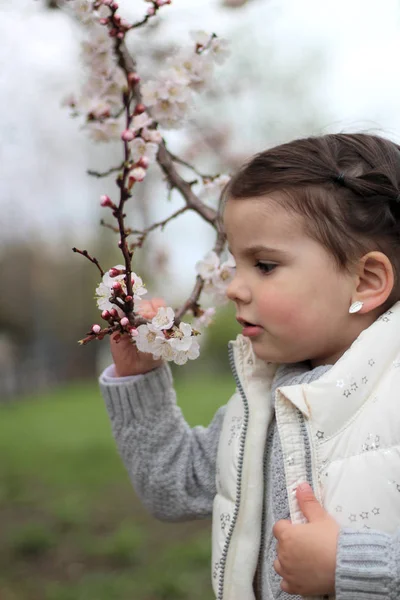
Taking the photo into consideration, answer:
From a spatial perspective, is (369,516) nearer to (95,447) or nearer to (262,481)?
(262,481)

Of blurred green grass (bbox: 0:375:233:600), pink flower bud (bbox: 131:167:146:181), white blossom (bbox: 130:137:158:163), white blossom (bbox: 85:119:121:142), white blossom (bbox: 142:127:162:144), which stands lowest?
blurred green grass (bbox: 0:375:233:600)

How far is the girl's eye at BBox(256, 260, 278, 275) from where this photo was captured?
4.43 ft

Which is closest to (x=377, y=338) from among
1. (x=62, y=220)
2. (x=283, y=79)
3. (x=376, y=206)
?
(x=376, y=206)

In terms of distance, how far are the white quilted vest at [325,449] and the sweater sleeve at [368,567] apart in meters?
0.04

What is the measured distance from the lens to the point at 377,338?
1.34 m

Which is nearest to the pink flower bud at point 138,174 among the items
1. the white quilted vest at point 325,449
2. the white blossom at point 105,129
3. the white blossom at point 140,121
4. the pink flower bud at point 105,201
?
the pink flower bud at point 105,201

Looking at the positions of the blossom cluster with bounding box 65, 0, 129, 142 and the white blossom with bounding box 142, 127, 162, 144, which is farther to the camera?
the blossom cluster with bounding box 65, 0, 129, 142

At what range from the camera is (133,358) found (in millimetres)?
1606

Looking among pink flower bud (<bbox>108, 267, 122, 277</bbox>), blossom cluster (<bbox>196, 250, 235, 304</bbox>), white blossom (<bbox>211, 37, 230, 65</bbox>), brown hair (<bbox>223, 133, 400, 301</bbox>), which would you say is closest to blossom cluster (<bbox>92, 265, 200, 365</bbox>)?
pink flower bud (<bbox>108, 267, 122, 277</bbox>)

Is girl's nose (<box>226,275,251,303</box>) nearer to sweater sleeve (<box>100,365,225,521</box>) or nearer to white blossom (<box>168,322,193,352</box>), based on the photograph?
white blossom (<box>168,322,193,352</box>)

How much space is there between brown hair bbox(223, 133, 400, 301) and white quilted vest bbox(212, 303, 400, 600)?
0.13 metres

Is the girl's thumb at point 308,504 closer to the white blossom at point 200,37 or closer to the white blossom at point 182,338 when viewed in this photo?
the white blossom at point 182,338

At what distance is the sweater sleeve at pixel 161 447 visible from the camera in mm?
1599

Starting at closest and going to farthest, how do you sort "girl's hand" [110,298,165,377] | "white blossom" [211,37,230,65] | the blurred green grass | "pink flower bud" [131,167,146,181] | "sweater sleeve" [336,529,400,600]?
1. "sweater sleeve" [336,529,400,600]
2. "pink flower bud" [131,167,146,181]
3. "girl's hand" [110,298,165,377]
4. "white blossom" [211,37,230,65]
5. the blurred green grass
